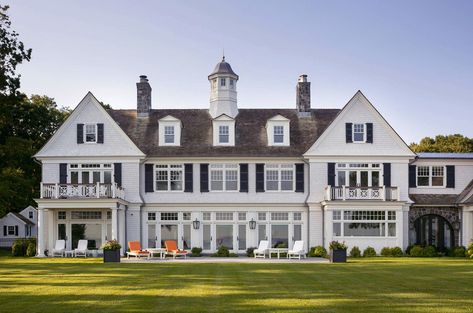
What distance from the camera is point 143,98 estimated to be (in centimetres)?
4197

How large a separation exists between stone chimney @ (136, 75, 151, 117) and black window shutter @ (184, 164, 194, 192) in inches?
198

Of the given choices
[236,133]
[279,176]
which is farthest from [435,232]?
[236,133]

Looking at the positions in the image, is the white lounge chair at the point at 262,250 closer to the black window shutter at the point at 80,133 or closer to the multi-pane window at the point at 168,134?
the multi-pane window at the point at 168,134

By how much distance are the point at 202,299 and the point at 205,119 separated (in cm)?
2719

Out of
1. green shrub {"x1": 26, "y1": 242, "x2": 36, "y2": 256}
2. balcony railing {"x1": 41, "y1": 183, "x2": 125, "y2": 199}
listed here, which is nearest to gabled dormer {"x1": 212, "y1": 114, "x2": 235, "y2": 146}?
balcony railing {"x1": 41, "y1": 183, "x2": 125, "y2": 199}

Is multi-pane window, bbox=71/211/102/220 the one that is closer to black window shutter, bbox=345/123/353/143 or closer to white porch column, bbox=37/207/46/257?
white porch column, bbox=37/207/46/257

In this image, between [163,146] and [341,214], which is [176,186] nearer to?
[163,146]

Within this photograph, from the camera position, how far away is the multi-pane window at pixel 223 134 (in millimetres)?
39719

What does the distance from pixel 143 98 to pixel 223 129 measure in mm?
5670

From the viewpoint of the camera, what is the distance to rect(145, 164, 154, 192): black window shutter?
38781 millimetres

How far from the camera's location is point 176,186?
39000 mm

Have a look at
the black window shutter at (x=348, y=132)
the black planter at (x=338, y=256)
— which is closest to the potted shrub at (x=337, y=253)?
the black planter at (x=338, y=256)

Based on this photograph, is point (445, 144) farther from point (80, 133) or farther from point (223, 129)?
point (80, 133)

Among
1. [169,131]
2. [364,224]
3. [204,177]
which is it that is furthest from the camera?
[169,131]
